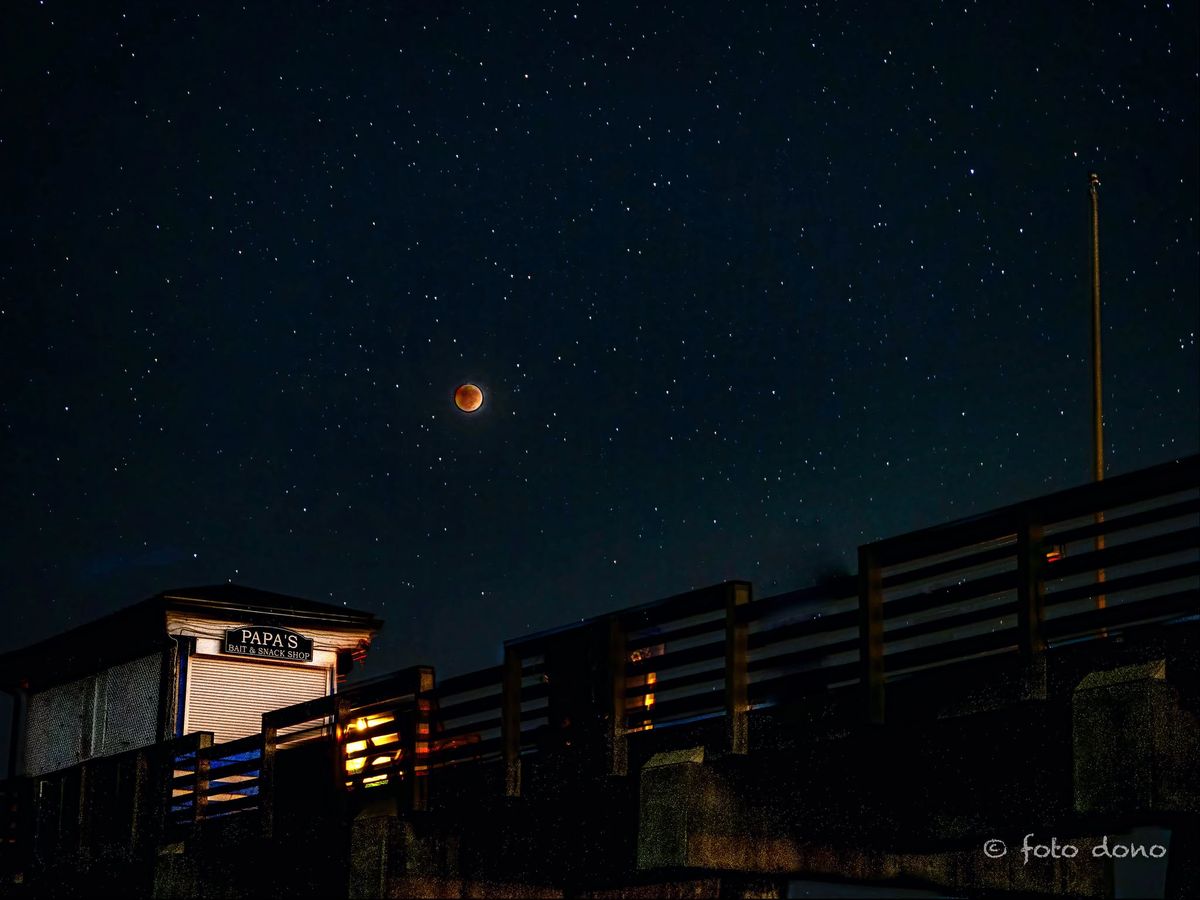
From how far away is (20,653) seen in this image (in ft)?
94.9

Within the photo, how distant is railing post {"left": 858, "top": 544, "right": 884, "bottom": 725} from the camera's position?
10.7 meters

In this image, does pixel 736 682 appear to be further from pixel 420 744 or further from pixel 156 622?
pixel 156 622

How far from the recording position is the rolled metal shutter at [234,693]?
82.0 ft

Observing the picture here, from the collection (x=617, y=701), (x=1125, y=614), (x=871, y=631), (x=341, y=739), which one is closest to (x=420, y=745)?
(x=341, y=739)

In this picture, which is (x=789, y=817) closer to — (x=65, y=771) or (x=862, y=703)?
(x=862, y=703)

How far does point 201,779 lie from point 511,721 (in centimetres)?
737

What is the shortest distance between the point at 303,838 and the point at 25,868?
906 cm

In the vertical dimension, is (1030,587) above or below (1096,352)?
below

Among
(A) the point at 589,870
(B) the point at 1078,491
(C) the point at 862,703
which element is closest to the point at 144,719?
(A) the point at 589,870

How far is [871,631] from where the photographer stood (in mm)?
10836

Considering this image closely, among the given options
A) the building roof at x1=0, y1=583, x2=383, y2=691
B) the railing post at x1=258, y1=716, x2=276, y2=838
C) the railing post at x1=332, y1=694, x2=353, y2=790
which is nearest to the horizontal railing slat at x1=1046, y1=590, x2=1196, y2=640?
the railing post at x1=332, y1=694, x2=353, y2=790

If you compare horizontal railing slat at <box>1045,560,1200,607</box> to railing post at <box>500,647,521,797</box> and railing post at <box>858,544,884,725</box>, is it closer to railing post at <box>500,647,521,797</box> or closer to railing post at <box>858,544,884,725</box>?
railing post at <box>858,544,884,725</box>

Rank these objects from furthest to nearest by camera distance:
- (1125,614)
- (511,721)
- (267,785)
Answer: (267,785) → (511,721) → (1125,614)

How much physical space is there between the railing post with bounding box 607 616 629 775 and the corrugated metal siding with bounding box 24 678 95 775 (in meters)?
16.5
